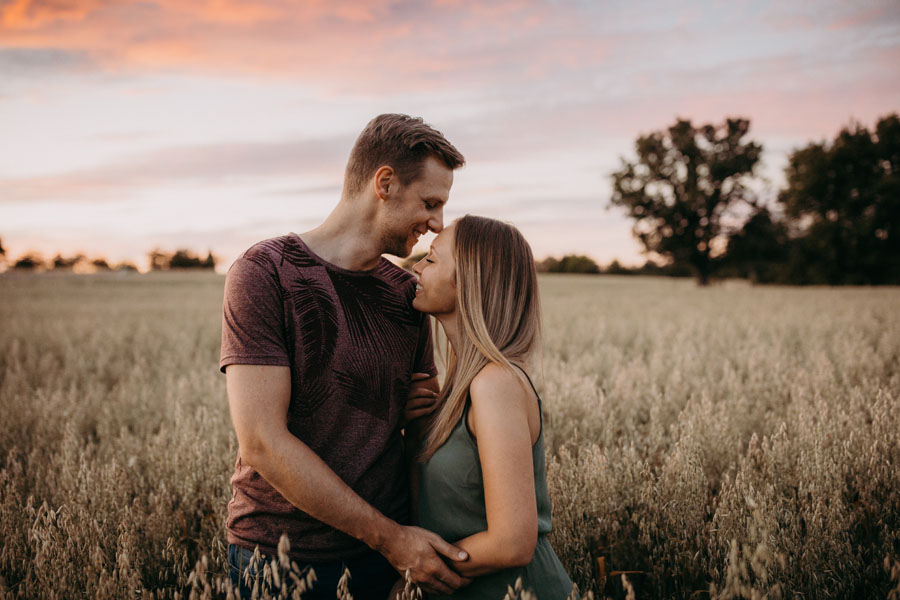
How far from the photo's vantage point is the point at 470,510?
1992 mm

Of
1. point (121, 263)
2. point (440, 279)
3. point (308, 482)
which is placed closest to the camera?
point (308, 482)

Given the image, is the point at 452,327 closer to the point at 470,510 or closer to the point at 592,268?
the point at 470,510

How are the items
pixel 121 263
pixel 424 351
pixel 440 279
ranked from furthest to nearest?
1. pixel 121 263
2. pixel 424 351
3. pixel 440 279

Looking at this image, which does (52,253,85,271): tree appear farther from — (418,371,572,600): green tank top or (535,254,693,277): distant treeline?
(418,371,572,600): green tank top

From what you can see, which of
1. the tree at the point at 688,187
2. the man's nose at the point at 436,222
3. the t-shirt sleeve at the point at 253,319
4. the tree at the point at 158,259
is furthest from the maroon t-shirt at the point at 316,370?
the tree at the point at 158,259

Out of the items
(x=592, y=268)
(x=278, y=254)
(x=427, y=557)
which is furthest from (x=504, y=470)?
(x=592, y=268)

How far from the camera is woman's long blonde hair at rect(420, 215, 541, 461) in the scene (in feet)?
6.95

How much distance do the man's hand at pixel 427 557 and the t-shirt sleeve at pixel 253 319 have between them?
0.77 meters

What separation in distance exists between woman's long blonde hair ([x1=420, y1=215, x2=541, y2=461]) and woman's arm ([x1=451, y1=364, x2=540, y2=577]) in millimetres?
240

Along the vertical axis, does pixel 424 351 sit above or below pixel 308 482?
above

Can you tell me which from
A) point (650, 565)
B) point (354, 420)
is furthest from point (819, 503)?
point (354, 420)

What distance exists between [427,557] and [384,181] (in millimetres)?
1532

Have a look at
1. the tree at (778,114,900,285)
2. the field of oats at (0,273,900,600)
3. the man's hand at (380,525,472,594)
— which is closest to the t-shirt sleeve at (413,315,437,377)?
the man's hand at (380,525,472,594)

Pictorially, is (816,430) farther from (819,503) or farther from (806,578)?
(806,578)
